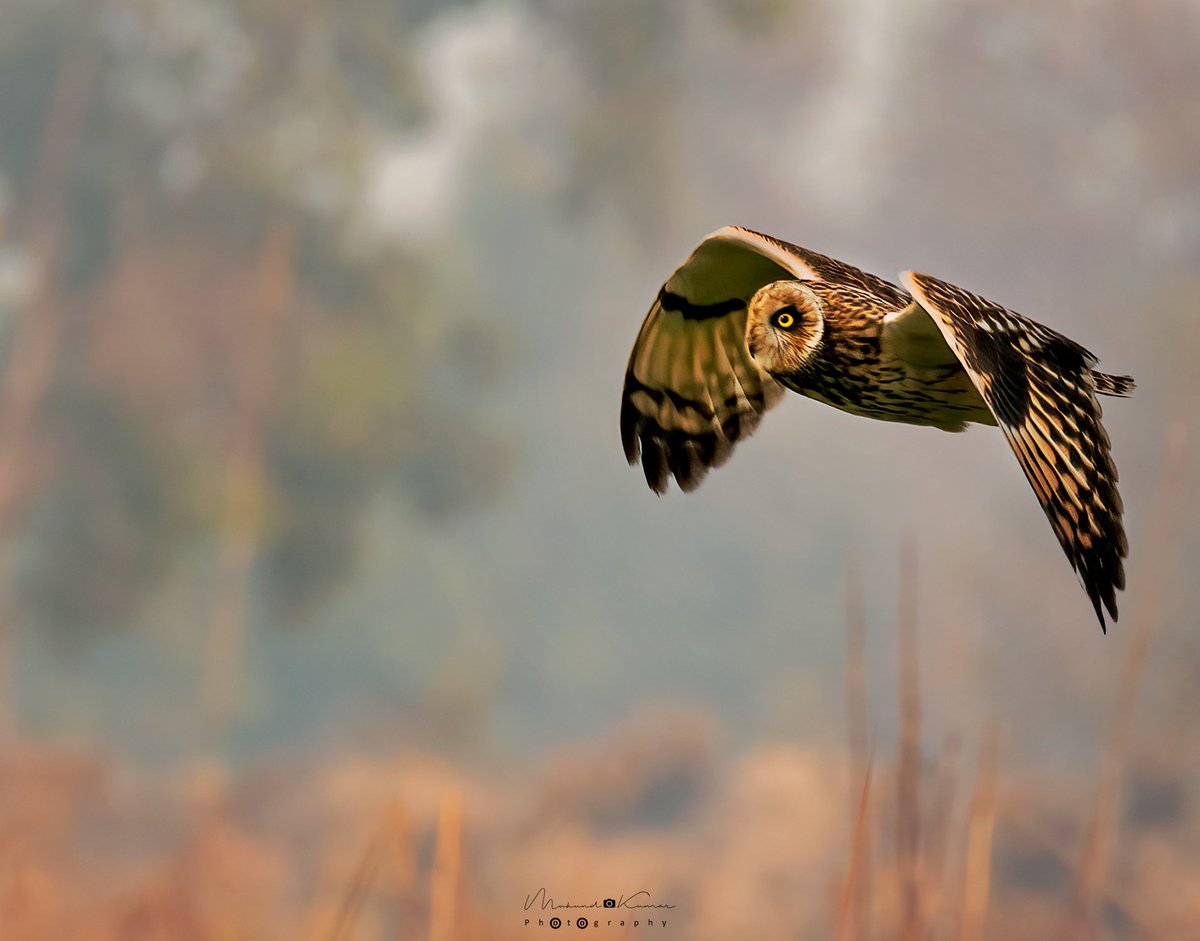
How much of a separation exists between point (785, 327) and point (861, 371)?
39cm

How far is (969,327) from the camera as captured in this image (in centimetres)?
380

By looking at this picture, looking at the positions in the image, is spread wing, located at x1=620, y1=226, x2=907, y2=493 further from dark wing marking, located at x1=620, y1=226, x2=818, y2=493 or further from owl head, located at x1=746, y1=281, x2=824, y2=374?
owl head, located at x1=746, y1=281, x2=824, y2=374

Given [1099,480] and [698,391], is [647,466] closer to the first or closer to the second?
[698,391]

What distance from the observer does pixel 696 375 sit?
5.96 m

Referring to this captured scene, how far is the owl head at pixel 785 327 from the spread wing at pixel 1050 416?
823 millimetres

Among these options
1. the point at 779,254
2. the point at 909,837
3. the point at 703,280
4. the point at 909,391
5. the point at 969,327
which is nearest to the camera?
the point at 909,837

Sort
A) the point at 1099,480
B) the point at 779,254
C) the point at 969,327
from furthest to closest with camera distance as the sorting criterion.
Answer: the point at 779,254 < the point at 1099,480 < the point at 969,327

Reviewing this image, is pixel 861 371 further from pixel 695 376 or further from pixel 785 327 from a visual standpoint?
pixel 695 376

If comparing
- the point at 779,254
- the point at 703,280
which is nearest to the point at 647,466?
the point at 703,280

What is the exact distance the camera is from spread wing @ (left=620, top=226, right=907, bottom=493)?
18.8ft

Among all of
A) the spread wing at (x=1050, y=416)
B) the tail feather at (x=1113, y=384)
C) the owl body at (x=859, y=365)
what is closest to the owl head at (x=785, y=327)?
the owl body at (x=859, y=365)

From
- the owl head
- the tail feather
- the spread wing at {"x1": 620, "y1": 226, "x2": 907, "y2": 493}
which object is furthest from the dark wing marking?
the tail feather

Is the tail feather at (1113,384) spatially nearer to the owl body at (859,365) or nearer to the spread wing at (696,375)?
the owl body at (859,365)

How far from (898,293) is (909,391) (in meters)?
0.68
